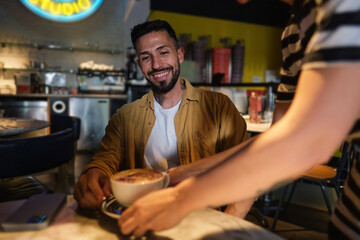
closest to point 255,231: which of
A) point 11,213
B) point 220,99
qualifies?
point 11,213

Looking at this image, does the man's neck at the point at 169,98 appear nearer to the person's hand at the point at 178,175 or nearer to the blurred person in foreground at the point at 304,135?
the person's hand at the point at 178,175

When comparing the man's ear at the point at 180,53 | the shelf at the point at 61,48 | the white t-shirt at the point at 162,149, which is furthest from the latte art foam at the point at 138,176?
the shelf at the point at 61,48

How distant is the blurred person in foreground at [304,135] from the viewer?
42 cm

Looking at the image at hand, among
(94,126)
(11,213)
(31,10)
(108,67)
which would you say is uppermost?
(31,10)

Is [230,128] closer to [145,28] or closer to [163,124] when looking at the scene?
[163,124]

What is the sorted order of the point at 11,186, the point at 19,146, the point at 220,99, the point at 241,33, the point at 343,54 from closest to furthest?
the point at 343,54 → the point at 220,99 → the point at 19,146 → the point at 11,186 → the point at 241,33

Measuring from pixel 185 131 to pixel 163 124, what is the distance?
0.12 m

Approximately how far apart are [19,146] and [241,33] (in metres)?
7.19

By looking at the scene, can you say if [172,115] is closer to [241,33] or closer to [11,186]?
[11,186]

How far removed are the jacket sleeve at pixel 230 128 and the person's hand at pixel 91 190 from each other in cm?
57

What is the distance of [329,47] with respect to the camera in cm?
43

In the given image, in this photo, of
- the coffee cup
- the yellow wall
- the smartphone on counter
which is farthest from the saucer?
the yellow wall

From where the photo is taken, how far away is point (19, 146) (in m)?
1.49

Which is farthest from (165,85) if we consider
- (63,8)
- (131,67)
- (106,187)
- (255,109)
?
(63,8)
